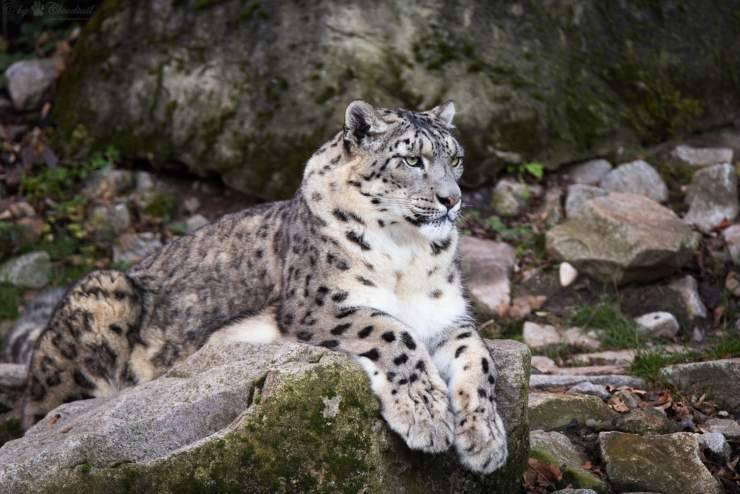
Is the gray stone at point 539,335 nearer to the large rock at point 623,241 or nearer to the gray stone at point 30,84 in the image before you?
the large rock at point 623,241

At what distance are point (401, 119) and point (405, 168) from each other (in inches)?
11.9

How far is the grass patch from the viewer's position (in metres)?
7.75

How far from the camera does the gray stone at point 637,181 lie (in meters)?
9.62

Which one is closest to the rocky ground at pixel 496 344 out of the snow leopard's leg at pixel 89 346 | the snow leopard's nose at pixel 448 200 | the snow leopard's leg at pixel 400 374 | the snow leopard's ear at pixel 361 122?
the snow leopard's leg at pixel 400 374

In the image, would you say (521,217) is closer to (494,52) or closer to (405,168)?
(494,52)

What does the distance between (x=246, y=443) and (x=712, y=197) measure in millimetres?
6451

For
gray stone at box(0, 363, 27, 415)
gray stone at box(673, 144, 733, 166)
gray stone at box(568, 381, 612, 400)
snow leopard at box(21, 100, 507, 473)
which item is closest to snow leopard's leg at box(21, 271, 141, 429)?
snow leopard at box(21, 100, 507, 473)

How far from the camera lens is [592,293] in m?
8.45

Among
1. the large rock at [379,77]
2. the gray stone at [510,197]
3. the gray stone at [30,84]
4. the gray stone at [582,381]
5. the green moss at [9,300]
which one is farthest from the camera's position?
the gray stone at [30,84]

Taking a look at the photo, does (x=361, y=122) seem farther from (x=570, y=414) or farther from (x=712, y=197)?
(x=712, y=197)

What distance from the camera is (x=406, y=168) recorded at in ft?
16.9

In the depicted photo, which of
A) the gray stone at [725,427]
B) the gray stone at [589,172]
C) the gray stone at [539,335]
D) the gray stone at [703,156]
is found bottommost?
the gray stone at [539,335]

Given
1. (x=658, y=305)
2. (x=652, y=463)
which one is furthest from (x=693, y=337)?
(x=652, y=463)

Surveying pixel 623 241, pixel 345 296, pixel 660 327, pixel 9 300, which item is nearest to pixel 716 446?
pixel 345 296
